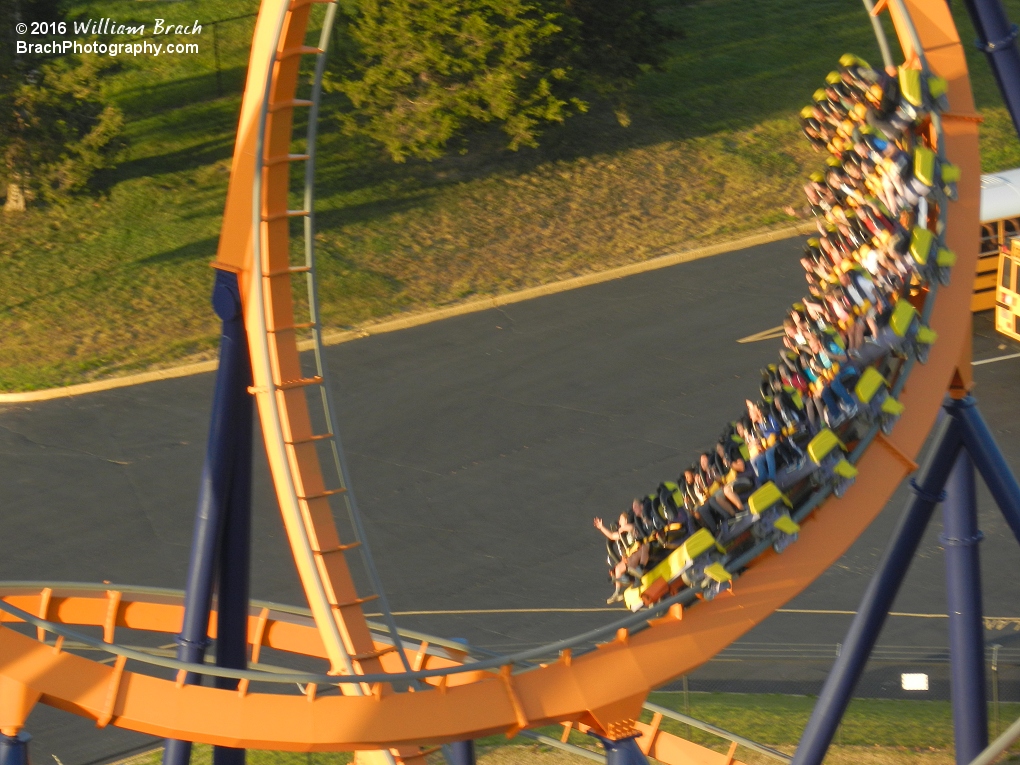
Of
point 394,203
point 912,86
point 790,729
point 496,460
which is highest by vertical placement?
point 394,203

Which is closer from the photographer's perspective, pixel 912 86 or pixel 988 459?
pixel 912 86

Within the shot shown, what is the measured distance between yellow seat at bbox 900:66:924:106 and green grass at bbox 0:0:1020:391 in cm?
1673

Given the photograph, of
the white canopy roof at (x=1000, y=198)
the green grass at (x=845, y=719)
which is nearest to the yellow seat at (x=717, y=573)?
the green grass at (x=845, y=719)

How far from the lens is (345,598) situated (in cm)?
1030

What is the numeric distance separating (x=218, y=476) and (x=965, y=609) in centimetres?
620

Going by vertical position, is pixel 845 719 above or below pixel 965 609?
below

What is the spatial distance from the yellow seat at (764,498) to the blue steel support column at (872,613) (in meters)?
2.08

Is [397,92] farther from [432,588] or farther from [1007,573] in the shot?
[1007,573]

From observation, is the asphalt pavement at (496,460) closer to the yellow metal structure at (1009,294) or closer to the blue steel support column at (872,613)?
the yellow metal structure at (1009,294)

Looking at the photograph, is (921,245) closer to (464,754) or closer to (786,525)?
(786,525)

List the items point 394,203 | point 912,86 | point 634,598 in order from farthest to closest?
point 394,203, point 912,86, point 634,598

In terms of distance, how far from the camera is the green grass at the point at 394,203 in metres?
26.5

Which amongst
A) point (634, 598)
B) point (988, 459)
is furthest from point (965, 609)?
point (634, 598)

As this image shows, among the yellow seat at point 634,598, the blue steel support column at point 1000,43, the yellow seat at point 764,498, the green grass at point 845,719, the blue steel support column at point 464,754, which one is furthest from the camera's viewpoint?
the green grass at point 845,719
